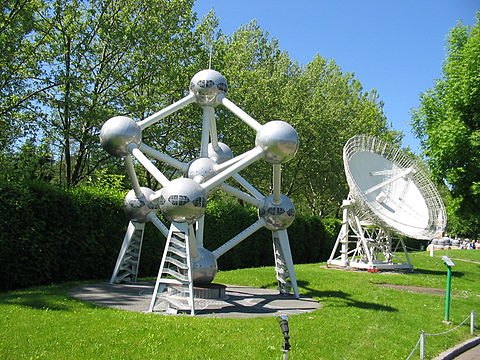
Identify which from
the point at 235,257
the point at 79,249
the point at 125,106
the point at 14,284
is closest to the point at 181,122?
the point at 125,106

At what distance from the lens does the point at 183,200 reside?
34.4ft

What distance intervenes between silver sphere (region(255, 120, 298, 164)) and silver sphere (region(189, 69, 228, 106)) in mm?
2618

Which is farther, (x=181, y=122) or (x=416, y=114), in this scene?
(x=416, y=114)

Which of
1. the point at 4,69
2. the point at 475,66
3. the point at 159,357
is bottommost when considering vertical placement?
the point at 159,357

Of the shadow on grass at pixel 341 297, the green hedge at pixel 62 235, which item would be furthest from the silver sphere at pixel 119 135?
the shadow on grass at pixel 341 297

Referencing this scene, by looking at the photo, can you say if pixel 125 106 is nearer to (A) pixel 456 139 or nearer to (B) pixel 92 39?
(B) pixel 92 39

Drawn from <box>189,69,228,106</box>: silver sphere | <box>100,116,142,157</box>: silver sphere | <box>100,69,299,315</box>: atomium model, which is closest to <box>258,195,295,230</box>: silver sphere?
<box>100,69,299,315</box>: atomium model

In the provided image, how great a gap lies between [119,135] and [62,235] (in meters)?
5.05

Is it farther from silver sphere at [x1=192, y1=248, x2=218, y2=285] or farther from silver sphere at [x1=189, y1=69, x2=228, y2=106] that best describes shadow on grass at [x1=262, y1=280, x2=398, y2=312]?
silver sphere at [x1=189, y1=69, x2=228, y2=106]

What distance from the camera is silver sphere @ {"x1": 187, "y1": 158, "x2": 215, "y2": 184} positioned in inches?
493

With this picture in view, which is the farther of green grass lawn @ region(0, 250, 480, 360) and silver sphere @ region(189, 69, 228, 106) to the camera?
silver sphere @ region(189, 69, 228, 106)

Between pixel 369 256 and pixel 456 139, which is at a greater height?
pixel 456 139

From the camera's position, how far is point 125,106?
24.3 metres

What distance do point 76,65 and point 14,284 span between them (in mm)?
12195
